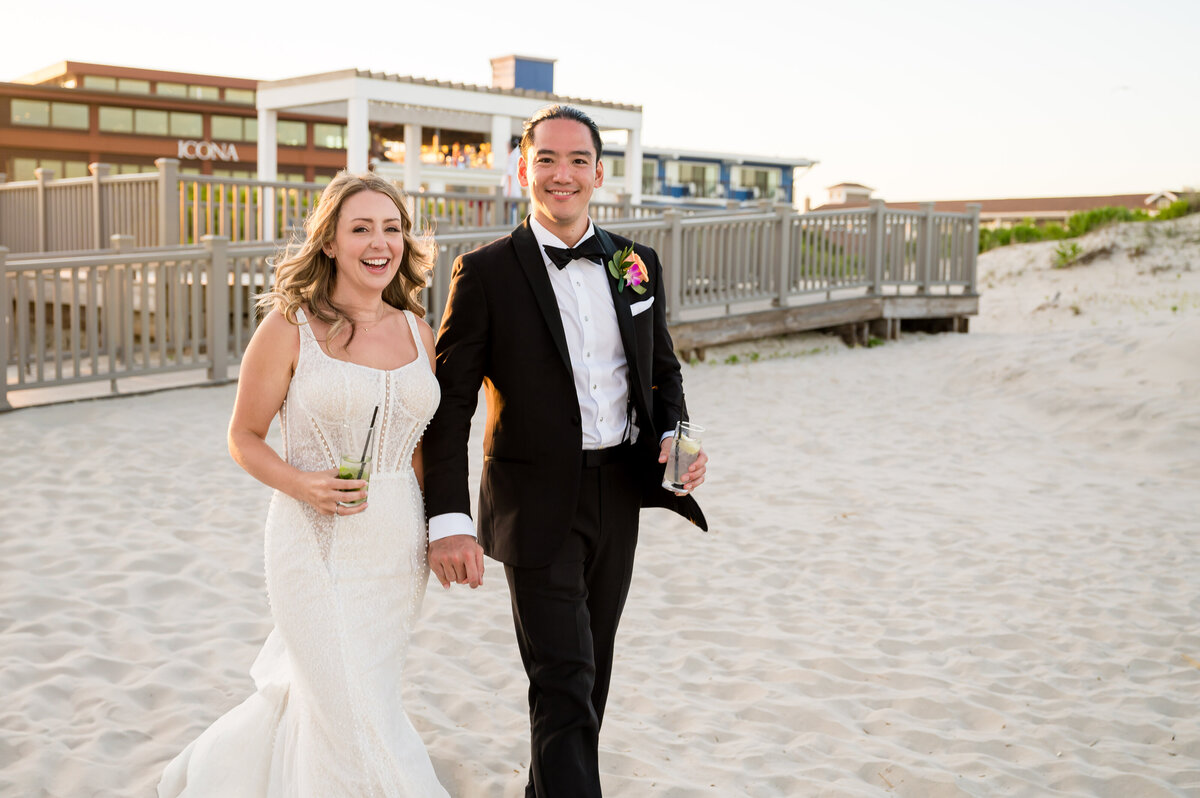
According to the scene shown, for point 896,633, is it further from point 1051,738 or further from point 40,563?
point 40,563

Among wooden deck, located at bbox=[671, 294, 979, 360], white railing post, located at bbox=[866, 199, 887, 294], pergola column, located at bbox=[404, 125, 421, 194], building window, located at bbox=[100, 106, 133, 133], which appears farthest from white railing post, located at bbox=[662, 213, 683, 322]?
building window, located at bbox=[100, 106, 133, 133]

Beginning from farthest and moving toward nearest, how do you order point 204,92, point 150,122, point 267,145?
point 204,92
point 150,122
point 267,145

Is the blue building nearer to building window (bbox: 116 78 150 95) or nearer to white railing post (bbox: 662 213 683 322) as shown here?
building window (bbox: 116 78 150 95)

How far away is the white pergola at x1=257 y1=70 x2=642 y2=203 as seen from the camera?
18.3 metres

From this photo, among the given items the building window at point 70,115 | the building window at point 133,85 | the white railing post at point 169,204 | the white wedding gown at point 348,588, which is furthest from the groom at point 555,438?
the building window at point 133,85

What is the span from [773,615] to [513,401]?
10.6 feet

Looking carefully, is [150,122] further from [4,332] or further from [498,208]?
[4,332]

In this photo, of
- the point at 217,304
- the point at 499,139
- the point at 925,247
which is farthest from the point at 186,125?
the point at 217,304

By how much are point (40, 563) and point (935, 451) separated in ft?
24.5

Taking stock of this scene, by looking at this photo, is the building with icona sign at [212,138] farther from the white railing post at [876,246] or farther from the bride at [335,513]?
the bride at [335,513]

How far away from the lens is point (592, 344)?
312 cm

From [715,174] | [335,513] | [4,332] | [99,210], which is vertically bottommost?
[335,513]

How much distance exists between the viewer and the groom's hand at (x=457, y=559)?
2.90 metres

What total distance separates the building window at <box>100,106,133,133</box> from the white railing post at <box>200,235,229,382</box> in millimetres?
53087
